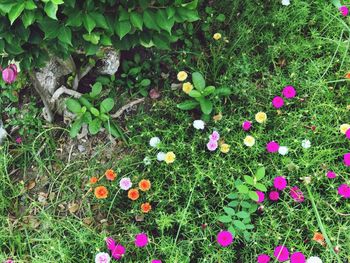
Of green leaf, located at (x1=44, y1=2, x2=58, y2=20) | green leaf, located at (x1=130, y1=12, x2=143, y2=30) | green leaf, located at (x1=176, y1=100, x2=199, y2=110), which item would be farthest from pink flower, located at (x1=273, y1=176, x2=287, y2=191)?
green leaf, located at (x1=44, y1=2, x2=58, y2=20)

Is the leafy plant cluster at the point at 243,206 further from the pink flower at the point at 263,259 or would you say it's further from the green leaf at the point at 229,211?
the pink flower at the point at 263,259

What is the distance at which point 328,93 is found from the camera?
2449 millimetres

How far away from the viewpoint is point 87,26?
1.90 meters

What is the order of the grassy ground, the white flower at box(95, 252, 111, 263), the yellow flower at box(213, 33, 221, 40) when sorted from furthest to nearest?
the yellow flower at box(213, 33, 221, 40) → the grassy ground → the white flower at box(95, 252, 111, 263)

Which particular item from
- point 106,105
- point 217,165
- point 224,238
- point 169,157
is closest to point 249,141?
point 217,165

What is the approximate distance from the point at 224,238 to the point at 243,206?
187 millimetres

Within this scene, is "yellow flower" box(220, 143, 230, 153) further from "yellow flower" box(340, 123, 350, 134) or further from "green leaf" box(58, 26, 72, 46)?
"green leaf" box(58, 26, 72, 46)

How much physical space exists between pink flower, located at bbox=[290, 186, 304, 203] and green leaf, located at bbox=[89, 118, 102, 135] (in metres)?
1.07

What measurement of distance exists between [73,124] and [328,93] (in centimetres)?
145

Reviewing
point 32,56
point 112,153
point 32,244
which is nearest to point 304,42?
point 112,153

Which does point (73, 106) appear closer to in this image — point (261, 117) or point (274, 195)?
point (261, 117)

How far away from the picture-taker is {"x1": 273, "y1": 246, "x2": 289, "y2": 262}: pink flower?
196 centimetres

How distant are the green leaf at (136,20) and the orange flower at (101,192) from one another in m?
0.83

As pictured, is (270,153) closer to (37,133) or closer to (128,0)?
(128,0)
